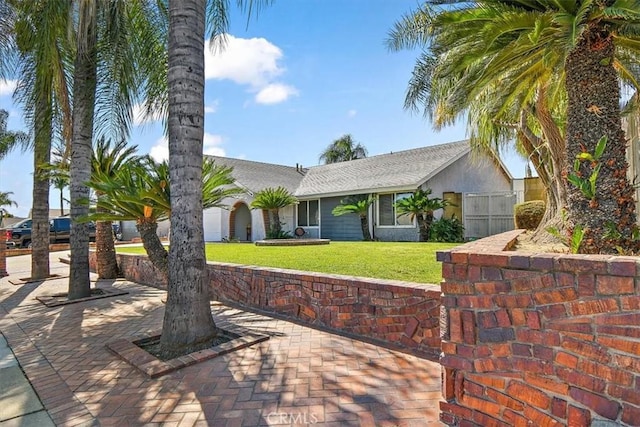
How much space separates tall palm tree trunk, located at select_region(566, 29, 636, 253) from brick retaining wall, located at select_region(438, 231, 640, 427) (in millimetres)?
2817

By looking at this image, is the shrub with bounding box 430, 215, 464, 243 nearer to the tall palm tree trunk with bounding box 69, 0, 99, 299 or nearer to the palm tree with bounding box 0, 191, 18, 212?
the tall palm tree trunk with bounding box 69, 0, 99, 299

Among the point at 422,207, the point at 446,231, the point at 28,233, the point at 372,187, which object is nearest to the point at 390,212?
the point at 372,187

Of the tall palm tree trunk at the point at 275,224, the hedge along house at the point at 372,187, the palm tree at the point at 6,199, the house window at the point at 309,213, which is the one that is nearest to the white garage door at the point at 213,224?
the hedge along house at the point at 372,187

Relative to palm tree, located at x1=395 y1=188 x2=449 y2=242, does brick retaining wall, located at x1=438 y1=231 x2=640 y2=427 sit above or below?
below

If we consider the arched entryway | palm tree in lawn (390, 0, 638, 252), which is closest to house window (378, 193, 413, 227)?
palm tree in lawn (390, 0, 638, 252)

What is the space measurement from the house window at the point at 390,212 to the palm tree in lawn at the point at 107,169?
→ 11087 mm

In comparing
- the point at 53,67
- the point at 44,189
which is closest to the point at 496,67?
the point at 53,67

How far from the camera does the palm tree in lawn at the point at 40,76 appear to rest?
22.3ft

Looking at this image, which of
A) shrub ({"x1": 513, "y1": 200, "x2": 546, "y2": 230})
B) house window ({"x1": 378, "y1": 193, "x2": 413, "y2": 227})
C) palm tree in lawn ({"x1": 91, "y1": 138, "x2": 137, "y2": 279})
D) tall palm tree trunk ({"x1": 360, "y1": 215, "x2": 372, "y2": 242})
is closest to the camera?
palm tree in lawn ({"x1": 91, "y1": 138, "x2": 137, "y2": 279})

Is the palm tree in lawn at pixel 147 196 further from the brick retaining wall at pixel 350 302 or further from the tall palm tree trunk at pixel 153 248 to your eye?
the brick retaining wall at pixel 350 302

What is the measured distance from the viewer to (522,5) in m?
5.05

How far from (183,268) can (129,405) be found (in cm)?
167

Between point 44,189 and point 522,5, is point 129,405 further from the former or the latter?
point 44,189

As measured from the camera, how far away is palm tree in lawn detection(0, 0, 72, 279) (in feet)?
22.3
